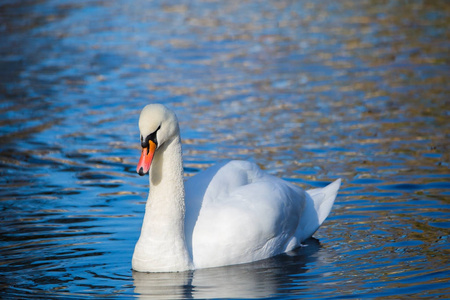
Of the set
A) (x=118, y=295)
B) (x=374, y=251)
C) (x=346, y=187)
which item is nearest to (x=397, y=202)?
(x=346, y=187)

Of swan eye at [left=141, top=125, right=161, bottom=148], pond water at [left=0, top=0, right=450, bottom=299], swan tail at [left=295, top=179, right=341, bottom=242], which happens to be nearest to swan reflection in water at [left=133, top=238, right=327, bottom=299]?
pond water at [left=0, top=0, right=450, bottom=299]

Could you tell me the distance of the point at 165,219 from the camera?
287 inches

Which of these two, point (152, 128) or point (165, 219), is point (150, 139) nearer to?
point (152, 128)

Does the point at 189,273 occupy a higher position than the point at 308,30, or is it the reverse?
the point at 308,30

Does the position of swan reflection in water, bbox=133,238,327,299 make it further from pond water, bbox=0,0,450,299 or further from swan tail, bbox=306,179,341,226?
swan tail, bbox=306,179,341,226

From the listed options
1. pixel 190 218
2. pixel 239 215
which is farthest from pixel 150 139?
pixel 239 215

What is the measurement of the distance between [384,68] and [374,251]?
9107 mm

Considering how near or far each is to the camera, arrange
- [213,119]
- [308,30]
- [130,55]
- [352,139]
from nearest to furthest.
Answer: [352,139] → [213,119] → [130,55] → [308,30]

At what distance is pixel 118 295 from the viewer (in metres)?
6.83

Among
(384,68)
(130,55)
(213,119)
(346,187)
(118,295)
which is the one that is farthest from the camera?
(130,55)

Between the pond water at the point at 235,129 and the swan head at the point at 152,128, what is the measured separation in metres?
1.12

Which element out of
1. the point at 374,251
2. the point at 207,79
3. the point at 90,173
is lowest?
the point at 374,251

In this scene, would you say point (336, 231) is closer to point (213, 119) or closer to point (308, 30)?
Answer: point (213, 119)

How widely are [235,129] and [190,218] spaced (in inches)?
217
